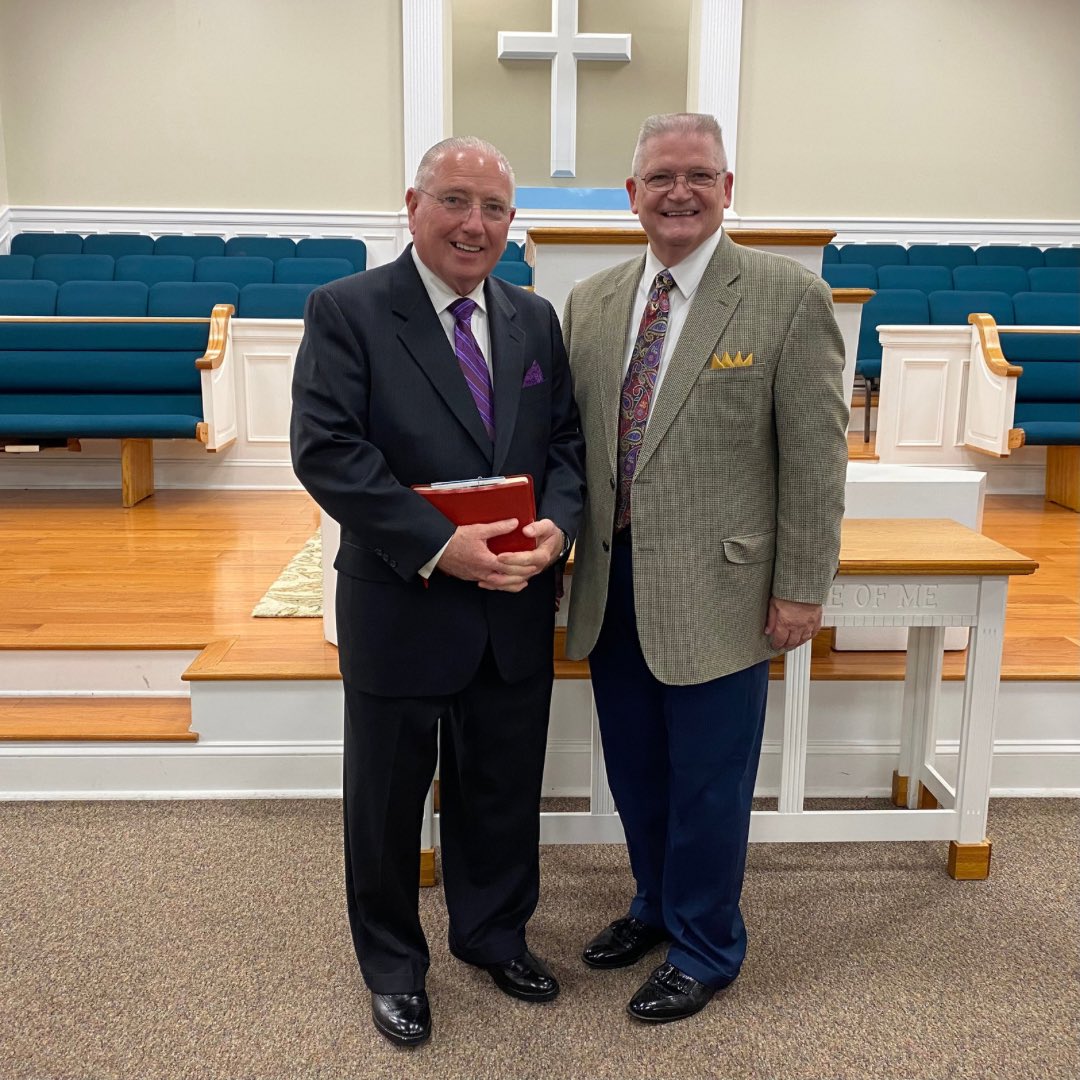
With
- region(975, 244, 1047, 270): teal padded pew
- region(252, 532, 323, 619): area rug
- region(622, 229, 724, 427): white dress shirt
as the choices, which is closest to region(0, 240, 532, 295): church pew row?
region(252, 532, 323, 619): area rug

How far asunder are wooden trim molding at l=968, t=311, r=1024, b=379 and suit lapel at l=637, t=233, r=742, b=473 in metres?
2.94

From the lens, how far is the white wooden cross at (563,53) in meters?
6.91

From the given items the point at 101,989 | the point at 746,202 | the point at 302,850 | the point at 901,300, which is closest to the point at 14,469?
the point at 302,850

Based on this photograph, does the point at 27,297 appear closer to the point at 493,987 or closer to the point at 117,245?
the point at 117,245

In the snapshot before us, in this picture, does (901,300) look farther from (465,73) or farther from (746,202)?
(465,73)

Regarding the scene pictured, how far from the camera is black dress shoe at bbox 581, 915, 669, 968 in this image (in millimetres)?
1603

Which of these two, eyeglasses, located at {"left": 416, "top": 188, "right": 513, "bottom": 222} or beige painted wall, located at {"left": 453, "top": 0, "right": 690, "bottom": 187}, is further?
beige painted wall, located at {"left": 453, "top": 0, "right": 690, "bottom": 187}

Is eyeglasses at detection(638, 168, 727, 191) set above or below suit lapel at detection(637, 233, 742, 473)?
above

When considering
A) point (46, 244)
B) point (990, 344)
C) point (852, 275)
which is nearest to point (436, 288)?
point (990, 344)

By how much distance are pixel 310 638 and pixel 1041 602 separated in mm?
1845

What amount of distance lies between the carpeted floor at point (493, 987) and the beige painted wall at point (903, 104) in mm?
5182

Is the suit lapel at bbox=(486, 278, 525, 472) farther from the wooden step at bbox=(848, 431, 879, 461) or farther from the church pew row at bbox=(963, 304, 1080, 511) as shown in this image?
the church pew row at bbox=(963, 304, 1080, 511)

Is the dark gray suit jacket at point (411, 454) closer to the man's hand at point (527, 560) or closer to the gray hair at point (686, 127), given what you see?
the man's hand at point (527, 560)

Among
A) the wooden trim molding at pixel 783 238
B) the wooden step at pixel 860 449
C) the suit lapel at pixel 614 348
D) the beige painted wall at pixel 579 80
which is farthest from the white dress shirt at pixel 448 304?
the beige painted wall at pixel 579 80
